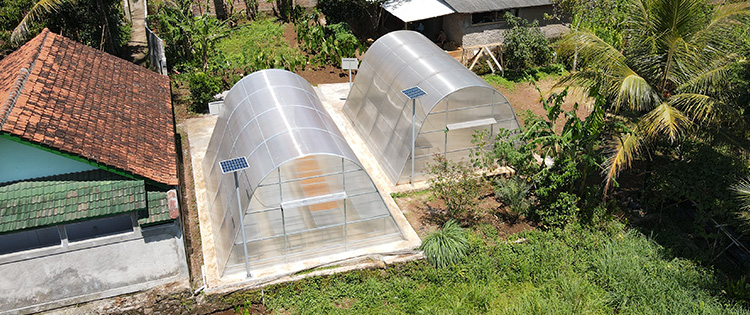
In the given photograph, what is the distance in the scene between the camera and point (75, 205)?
11.1 meters

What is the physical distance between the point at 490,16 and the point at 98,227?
59.0 feet

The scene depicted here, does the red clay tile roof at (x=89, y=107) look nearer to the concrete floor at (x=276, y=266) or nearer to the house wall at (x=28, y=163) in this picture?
the house wall at (x=28, y=163)

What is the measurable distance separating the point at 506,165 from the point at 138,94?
10059 mm

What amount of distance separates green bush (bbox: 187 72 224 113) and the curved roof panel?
348cm

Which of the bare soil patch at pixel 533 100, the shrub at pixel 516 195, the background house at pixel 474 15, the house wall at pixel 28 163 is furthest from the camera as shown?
the background house at pixel 474 15

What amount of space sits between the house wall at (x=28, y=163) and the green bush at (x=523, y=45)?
1661 centimetres

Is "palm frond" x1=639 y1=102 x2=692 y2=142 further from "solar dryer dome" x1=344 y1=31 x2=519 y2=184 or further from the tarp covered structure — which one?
the tarp covered structure

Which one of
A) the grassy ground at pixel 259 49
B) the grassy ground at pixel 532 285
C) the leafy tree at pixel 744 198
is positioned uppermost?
the grassy ground at pixel 259 49

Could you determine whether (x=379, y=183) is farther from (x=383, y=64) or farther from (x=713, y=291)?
(x=713, y=291)

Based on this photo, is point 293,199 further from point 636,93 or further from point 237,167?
point 636,93

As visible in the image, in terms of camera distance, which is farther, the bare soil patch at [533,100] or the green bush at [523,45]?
the green bush at [523,45]

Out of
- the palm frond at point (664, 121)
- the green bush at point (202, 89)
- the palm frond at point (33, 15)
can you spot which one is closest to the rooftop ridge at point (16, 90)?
the palm frond at point (33, 15)

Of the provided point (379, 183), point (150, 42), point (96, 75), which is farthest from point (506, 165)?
point (150, 42)

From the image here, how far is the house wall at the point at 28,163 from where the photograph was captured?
10844 mm
